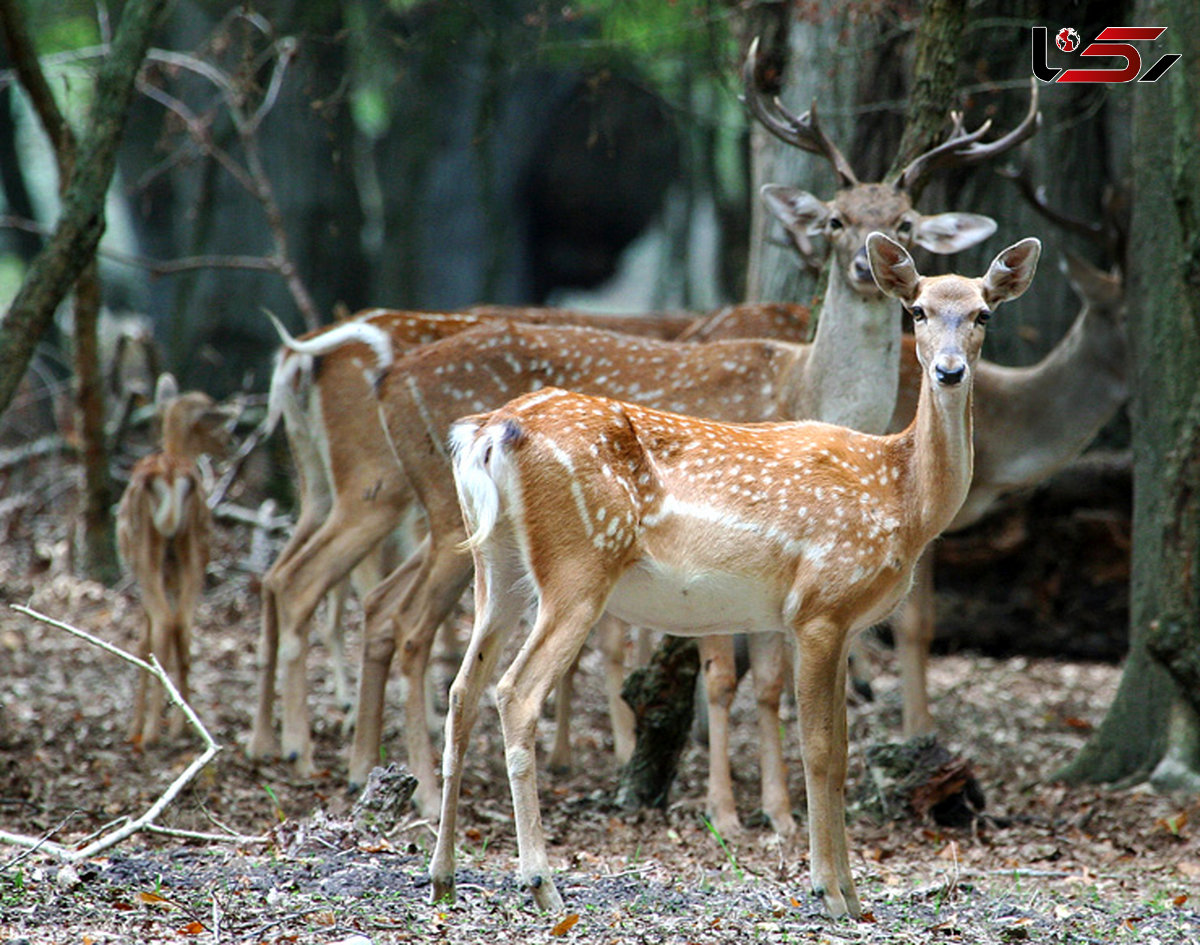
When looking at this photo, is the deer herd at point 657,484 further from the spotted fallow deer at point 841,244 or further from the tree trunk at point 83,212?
the tree trunk at point 83,212

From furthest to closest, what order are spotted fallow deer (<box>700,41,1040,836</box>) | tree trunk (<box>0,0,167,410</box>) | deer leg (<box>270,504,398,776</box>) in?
1. deer leg (<box>270,504,398,776</box>)
2. spotted fallow deer (<box>700,41,1040,836</box>)
3. tree trunk (<box>0,0,167,410</box>)

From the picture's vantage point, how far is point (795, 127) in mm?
6453

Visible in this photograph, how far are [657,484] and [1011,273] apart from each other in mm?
1300

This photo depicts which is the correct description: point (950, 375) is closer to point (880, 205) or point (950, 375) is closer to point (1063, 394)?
point (880, 205)

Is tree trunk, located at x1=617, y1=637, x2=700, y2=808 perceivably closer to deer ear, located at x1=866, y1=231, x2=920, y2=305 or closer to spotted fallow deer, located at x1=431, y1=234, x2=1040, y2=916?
spotted fallow deer, located at x1=431, y1=234, x2=1040, y2=916

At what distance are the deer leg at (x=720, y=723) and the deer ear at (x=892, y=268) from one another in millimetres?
1755

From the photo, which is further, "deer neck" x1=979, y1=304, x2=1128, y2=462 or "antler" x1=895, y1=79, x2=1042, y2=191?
"deer neck" x1=979, y1=304, x2=1128, y2=462

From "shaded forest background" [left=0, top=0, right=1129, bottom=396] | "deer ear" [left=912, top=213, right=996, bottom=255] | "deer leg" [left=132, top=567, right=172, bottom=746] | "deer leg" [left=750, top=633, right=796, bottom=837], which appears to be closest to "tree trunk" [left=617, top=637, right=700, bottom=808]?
"deer leg" [left=750, top=633, right=796, bottom=837]

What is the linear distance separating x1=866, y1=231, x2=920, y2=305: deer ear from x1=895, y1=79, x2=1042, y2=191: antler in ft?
5.31

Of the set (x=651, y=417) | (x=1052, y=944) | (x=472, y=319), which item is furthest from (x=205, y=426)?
(x=1052, y=944)

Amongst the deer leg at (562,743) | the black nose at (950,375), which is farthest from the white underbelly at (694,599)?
the deer leg at (562,743)

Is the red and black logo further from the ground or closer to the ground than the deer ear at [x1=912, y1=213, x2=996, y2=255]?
further from the ground

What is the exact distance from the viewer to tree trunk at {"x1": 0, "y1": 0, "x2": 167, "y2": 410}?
18.5 ft

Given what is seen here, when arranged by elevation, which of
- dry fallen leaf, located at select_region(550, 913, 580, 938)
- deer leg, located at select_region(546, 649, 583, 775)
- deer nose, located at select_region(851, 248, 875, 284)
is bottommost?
deer leg, located at select_region(546, 649, 583, 775)
